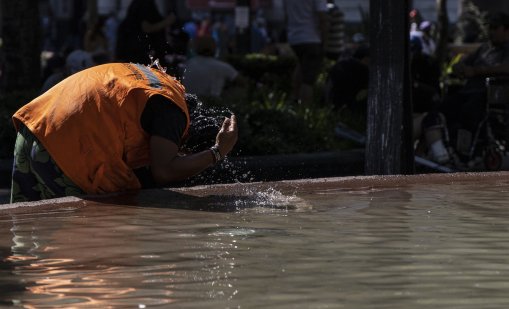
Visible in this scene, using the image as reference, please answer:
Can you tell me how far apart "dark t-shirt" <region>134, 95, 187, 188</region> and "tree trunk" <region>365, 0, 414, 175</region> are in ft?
10.9

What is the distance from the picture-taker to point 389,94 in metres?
9.19

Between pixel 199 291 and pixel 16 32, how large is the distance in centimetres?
977

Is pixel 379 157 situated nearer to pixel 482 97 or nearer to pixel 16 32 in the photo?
pixel 482 97

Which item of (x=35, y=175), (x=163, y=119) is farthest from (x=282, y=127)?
(x=163, y=119)

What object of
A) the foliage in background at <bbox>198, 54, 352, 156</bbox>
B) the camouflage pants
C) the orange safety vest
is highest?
the orange safety vest

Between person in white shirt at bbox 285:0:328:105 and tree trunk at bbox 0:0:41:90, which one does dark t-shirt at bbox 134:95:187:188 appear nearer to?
tree trunk at bbox 0:0:41:90

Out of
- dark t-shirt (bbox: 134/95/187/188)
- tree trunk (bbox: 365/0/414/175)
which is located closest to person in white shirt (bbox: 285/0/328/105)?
tree trunk (bbox: 365/0/414/175)

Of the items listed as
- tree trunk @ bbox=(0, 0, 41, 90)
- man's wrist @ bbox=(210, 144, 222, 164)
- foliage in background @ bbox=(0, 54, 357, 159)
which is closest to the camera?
man's wrist @ bbox=(210, 144, 222, 164)

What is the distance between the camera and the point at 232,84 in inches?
571

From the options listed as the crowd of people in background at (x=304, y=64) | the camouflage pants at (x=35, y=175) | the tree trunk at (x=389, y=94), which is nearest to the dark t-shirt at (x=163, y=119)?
the camouflage pants at (x=35, y=175)

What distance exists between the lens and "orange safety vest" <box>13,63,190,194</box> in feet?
19.3

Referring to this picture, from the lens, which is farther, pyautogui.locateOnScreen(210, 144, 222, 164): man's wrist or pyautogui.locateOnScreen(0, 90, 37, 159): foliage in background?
pyautogui.locateOnScreen(0, 90, 37, 159): foliage in background

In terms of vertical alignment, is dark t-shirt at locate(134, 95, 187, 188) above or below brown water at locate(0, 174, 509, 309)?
above

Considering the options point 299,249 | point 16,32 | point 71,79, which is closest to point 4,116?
point 16,32
